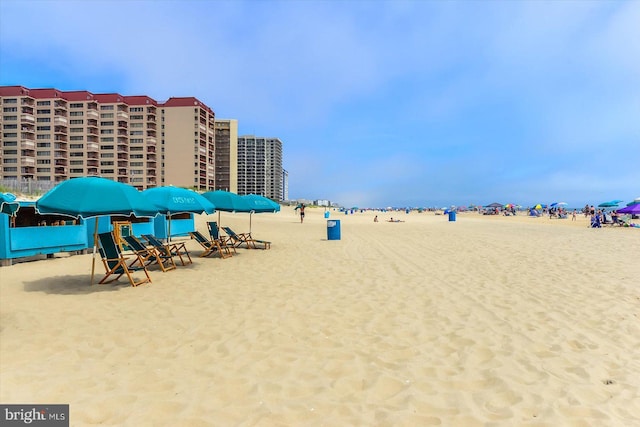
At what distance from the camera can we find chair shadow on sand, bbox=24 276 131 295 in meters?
6.39

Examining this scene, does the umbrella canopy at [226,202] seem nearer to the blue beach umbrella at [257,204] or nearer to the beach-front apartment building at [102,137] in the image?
the blue beach umbrella at [257,204]

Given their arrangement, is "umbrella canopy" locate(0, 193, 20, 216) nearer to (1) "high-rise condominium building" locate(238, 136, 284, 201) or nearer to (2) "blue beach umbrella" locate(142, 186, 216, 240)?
(2) "blue beach umbrella" locate(142, 186, 216, 240)

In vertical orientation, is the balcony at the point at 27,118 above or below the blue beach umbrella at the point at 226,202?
above

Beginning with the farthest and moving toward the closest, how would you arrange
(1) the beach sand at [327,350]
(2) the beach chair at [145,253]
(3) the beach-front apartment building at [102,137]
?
(3) the beach-front apartment building at [102,137] → (2) the beach chair at [145,253] → (1) the beach sand at [327,350]

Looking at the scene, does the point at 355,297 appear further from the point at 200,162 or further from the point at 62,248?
the point at 200,162

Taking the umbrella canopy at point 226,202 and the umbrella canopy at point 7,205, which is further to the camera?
the umbrella canopy at point 226,202

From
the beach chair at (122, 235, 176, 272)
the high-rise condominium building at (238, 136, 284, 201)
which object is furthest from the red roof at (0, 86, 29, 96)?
the beach chair at (122, 235, 176, 272)

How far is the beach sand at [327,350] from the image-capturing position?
8.76ft

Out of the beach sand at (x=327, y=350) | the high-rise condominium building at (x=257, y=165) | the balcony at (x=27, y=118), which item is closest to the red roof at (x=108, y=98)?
the balcony at (x=27, y=118)

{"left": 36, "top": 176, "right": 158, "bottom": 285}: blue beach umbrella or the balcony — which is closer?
{"left": 36, "top": 176, "right": 158, "bottom": 285}: blue beach umbrella

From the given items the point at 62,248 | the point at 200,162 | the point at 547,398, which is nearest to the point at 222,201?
the point at 62,248

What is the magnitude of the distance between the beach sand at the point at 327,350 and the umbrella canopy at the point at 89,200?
150cm

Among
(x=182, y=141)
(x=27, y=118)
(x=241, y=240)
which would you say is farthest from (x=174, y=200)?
(x=27, y=118)

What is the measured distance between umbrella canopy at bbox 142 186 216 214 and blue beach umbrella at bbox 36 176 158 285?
1.58 m
